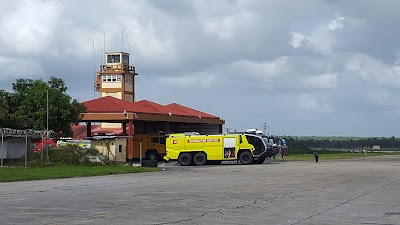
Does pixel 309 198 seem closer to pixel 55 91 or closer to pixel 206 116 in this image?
pixel 55 91

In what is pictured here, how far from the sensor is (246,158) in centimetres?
4981

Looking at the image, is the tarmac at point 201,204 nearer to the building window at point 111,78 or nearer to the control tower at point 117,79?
the control tower at point 117,79

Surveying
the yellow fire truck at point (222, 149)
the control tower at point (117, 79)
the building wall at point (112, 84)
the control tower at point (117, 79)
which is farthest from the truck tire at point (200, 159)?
the building wall at point (112, 84)

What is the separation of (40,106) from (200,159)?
13.5 m

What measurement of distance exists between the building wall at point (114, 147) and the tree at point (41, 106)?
3967mm

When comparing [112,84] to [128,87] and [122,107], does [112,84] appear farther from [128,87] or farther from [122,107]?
[122,107]

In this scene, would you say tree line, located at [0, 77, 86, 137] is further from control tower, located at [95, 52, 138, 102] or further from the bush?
control tower, located at [95, 52, 138, 102]

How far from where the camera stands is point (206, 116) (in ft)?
244

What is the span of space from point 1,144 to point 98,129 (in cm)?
4652

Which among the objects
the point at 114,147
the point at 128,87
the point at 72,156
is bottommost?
the point at 72,156

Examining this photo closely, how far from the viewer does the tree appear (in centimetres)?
4788

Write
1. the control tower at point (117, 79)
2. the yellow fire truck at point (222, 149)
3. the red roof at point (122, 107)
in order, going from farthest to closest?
the control tower at point (117, 79) < the red roof at point (122, 107) < the yellow fire truck at point (222, 149)

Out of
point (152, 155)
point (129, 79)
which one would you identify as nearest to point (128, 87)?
point (129, 79)

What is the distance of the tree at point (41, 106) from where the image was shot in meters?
47.9
